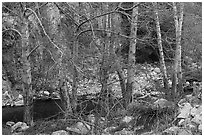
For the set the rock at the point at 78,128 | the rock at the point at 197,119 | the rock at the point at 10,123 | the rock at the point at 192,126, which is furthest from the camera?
the rock at the point at 10,123

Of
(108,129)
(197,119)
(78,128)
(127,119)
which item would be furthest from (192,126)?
(78,128)

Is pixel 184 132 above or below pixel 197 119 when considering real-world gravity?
below

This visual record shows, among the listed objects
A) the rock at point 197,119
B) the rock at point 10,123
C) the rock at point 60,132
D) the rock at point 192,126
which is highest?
the rock at point 197,119

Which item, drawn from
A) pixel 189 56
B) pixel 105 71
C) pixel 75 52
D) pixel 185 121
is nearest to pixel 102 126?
pixel 105 71

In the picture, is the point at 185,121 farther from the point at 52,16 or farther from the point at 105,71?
the point at 52,16

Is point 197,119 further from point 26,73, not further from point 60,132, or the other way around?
point 26,73

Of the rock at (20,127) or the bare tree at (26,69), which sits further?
the rock at (20,127)

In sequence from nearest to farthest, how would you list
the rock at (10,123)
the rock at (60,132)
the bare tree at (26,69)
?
1. the rock at (60,132)
2. the bare tree at (26,69)
3. the rock at (10,123)

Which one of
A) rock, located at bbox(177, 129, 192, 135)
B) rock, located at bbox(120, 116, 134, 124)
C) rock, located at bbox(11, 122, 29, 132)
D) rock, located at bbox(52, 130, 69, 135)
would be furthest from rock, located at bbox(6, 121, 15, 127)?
rock, located at bbox(177, 129, 192, 135)

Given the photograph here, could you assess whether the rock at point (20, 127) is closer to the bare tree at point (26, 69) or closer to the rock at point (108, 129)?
the bare tree at point (26, 69)

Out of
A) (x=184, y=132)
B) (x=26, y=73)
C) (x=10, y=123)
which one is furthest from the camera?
(x=10, y=123)

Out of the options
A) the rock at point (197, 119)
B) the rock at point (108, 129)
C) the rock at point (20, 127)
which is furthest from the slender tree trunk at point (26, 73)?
the rock at point (197, 119)

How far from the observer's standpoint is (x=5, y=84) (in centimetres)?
1192

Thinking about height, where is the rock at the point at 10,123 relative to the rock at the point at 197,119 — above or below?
below
